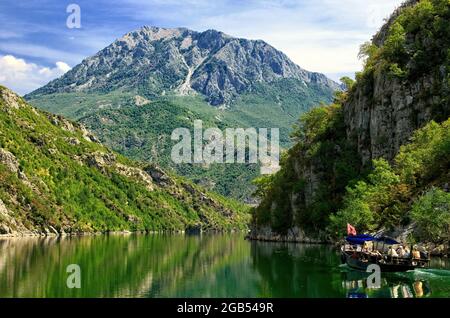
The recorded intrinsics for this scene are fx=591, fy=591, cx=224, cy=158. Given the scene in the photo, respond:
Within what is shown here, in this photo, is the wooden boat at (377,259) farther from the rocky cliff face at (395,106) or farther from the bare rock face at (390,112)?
the bare rock face at (390,112)

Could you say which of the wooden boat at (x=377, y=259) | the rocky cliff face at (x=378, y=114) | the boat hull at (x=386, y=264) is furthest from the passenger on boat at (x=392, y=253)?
the rocky cliff face at (x=378, y=114)

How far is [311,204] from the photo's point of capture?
13150 cm

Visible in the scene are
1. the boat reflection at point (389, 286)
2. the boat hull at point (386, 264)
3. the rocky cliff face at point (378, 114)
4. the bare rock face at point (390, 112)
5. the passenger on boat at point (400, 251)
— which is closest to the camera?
the boat reflection at point (389, 286)

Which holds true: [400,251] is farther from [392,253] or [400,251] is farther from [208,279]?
[208,279]

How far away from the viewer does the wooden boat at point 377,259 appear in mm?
57500

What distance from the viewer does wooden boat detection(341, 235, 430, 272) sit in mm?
57500

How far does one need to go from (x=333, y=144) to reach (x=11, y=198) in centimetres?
9689

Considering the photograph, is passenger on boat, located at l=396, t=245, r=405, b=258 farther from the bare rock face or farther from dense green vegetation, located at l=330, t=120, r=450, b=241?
the bare rock face

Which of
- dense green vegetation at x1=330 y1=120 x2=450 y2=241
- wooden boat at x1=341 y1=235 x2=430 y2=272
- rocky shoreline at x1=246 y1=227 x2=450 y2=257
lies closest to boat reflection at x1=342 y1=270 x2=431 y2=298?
wooden boat at x1=341 y1=235 x2=430 y2=272

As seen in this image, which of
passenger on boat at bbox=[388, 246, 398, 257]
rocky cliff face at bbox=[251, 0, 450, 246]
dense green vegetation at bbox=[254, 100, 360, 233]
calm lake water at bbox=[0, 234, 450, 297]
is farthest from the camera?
dense green vegetation at bbox=[254, 100, 360, 233]

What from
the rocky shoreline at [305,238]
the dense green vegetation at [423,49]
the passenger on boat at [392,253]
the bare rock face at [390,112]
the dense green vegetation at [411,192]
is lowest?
the rocky shoreline at [305,238]

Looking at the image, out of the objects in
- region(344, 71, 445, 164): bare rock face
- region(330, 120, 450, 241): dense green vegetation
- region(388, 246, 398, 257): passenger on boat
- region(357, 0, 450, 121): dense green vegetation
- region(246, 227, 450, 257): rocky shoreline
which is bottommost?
region(246, 227, 450, 257): rocky shoreline
